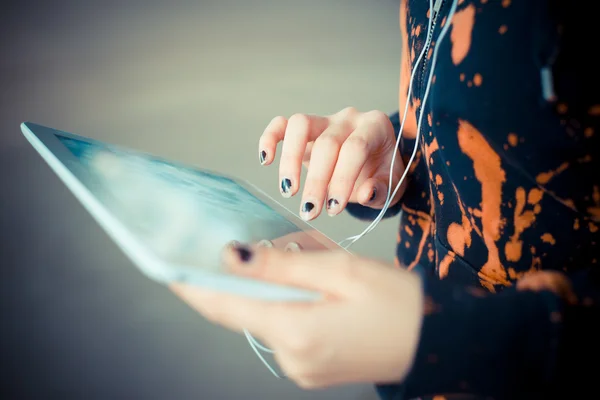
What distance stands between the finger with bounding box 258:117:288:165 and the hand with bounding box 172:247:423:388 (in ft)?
0.84

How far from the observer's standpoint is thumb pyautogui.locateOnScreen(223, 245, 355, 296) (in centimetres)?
18

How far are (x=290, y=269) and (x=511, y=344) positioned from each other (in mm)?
131

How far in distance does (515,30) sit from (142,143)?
2.17 feet

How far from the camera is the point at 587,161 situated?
0.83 ft

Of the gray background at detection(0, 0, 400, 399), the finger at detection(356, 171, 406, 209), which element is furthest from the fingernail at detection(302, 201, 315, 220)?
the gray background at detection(0, 0, 400, 399)

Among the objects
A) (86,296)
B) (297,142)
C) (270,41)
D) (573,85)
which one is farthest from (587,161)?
(86,296)

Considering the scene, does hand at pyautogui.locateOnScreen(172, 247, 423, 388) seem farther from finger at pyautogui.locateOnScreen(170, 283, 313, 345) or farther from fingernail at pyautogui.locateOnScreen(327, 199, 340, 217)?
fingernail at pyautogui.locateOnScreen(327, 199, 340, 217)

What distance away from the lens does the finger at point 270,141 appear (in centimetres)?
43

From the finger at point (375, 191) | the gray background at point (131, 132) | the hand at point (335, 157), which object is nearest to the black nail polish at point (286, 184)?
the hand at point (335, 157)

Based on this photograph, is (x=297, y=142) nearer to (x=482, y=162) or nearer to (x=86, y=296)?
(x=482, y=162)

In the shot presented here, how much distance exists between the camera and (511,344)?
7.4 inches

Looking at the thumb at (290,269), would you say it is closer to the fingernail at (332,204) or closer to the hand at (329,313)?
the hand at (329,313)

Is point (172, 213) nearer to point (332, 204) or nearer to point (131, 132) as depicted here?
point (332, 204)

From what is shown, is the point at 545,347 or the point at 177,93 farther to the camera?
the point at 177,93
